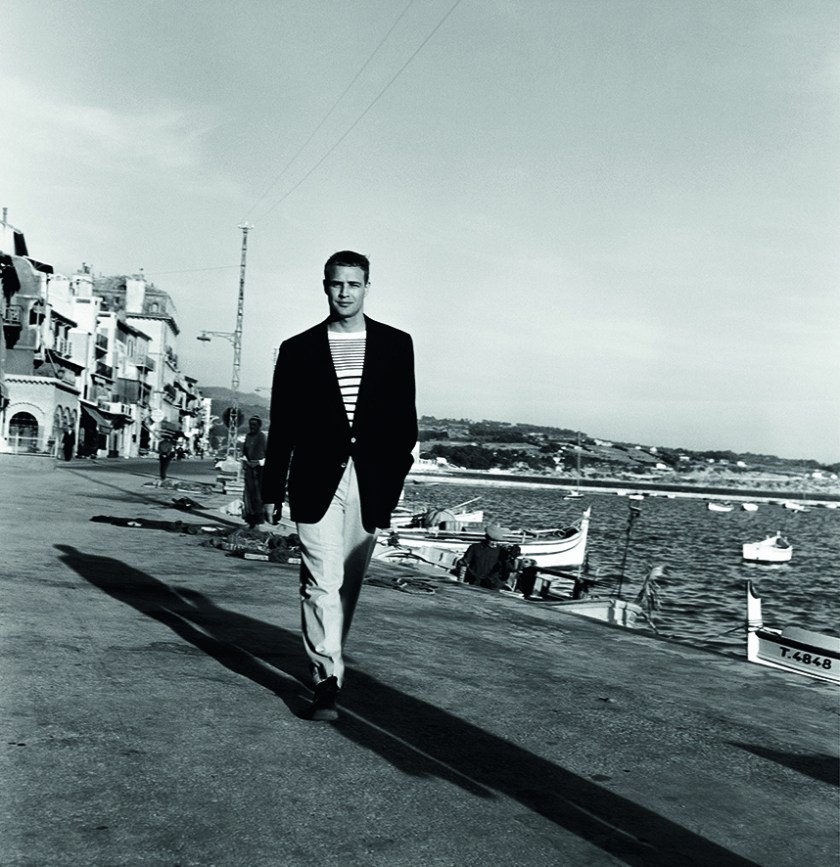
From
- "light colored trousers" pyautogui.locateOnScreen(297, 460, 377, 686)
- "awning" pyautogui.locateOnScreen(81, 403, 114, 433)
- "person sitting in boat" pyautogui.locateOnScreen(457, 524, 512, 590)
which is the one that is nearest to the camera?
"light colored trousers" pyautogui.locateOnScreen(297, 460, 377, 686)

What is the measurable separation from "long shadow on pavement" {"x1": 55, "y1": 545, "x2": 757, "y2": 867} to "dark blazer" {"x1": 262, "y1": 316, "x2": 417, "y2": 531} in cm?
92

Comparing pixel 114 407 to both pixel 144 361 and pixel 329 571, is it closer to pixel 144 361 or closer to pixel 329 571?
pixel 144 361

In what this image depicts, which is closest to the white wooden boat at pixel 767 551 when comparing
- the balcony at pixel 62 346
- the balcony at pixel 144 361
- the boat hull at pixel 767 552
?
the boat hull at pixel 767 552

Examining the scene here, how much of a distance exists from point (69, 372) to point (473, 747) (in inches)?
2886

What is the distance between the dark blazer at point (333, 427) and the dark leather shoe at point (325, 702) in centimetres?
74

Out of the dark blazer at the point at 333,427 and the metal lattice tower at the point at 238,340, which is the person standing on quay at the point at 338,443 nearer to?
the dark blazer at the point at 333,427

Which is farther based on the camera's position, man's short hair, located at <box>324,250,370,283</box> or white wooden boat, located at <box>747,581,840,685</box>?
white wooden boat, located at <box>747,581,840,685</box>

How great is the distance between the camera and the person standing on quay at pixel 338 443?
448 centimetres

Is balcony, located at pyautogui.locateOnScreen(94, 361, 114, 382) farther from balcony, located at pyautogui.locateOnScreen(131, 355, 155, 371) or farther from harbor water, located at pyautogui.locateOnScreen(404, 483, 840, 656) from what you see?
harbor water, located at pyautogui.locateOnScreen(404, 483, 840, 656)

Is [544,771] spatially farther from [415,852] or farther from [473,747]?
[415,852]

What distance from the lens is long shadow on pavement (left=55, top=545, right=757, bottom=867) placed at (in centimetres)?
323

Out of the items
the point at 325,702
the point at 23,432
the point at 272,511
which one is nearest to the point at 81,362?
the point at 23,432

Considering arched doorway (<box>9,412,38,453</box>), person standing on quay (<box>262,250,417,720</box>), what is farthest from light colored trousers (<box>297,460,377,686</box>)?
arched doorway (<box>9,412,38,453</box>)

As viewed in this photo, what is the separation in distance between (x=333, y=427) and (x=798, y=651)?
843cm
